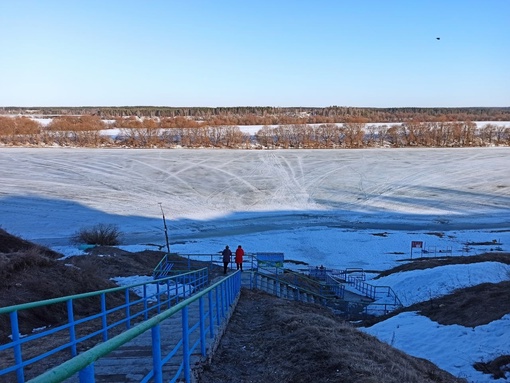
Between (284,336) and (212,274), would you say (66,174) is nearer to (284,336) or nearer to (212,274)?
(212,274)

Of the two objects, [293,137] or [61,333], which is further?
[293,137]

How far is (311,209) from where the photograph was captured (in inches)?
1917

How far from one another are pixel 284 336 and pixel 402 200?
46.5 m

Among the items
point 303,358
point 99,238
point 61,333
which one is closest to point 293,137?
point 99,238

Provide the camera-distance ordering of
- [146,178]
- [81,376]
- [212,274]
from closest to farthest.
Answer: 1. [81,376]
2. [212,274]
3. [146,178]

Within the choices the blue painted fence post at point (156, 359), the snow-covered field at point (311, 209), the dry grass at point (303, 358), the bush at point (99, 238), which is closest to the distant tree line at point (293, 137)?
the snow-covered field at point (311, 209)

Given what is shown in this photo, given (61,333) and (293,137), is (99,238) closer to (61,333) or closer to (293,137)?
(61,333)

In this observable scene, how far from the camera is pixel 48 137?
112875mm

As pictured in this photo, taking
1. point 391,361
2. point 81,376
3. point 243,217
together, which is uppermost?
point 81,376

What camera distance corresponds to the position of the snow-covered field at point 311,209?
22625mm

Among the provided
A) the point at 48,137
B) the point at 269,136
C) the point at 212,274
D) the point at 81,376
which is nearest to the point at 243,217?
the point at 212,274

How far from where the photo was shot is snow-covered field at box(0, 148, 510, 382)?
22.6 m

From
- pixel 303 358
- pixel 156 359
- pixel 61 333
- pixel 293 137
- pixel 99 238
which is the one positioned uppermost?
pixel 293 137

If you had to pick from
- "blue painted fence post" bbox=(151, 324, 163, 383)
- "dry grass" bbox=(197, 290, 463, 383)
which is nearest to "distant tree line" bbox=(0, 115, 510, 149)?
"dry grass" bbox=(197, 290, 463, 383)
